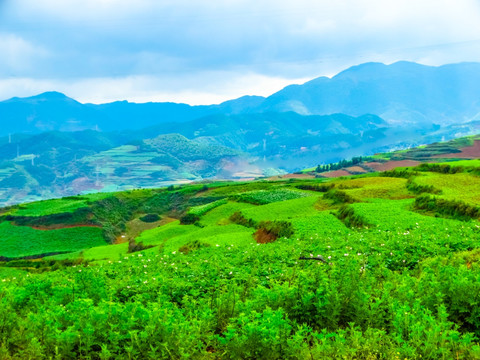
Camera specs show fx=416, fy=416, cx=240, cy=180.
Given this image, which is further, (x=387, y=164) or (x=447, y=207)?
(x=387, y=164)

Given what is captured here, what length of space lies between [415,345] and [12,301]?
9851 mm

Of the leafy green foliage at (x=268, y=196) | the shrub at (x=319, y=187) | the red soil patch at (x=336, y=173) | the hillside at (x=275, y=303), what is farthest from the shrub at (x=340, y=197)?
the red soil patch at (x=336, y=173)

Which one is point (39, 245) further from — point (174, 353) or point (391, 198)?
point (174, 353)

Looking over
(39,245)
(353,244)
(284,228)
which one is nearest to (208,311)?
(353,244)

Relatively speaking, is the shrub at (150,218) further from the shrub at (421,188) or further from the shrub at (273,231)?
the shrub at (421,188)

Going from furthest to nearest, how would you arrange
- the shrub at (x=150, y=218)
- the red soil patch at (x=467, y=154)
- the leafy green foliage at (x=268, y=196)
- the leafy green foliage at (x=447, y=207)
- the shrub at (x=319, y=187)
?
the red soil patch at (x=467, y=154) < the shrub at (x=150, y=218) < the shrub at (x=319, y=187) < the leafy green foliage at (x=268, y=196) < the leafy green foliage at (x=447, y=207)

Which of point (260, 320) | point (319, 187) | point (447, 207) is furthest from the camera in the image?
point (319, 187)

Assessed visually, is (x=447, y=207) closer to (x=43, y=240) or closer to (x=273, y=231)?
(x=273, y=231)

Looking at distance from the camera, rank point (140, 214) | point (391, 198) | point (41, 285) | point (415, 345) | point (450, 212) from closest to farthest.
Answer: point (415, 345)
point (41, 285)
point (450, 212)
point (391, 198)
point (140, 214)

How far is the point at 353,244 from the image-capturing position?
64.4 feet

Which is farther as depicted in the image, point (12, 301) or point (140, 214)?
point (140, 214)

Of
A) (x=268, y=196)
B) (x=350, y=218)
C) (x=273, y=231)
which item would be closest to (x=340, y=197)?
(x=350, y=218)

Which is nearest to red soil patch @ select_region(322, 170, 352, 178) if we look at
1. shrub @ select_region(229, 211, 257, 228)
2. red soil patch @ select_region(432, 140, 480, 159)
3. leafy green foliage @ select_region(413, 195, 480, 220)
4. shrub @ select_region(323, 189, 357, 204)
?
red soil patch @ select_region(432, 140, 480, 159)

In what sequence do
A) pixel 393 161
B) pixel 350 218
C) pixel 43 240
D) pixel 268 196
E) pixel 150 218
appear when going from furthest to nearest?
pixel 393 161
pixel 150 218
pixel 43 240
pixel 268 196
pixel 350 218
